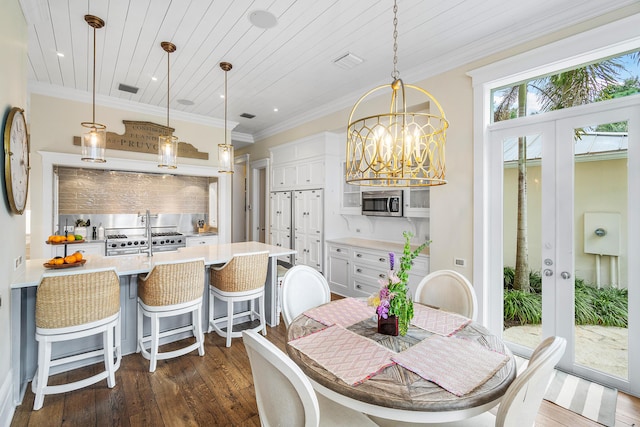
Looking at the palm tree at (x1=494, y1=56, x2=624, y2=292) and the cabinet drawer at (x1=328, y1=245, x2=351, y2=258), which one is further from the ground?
the palm tree at (x1=494, y1=56, x2=624, y2=292)

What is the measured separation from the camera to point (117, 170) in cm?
472

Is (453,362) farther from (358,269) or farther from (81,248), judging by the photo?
(81,248)

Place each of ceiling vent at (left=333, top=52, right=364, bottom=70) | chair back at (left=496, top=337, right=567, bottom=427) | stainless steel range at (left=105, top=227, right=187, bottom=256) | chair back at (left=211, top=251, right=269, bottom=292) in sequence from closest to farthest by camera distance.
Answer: chair back at (left=496, top=337, right=567, bottom=427), chair back at (left=211, top=251, right=269, bottom=292), ceiling vent at (left=333, top=52, right=364, bottom=70), stainless steel range at (left=105, top=227, right=187, bottom=256)

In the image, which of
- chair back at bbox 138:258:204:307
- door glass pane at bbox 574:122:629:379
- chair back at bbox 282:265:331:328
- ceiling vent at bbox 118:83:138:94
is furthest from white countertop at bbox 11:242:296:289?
door glass pane at bbox 574:122:629:379

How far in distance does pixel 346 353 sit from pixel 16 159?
2580 millimetres

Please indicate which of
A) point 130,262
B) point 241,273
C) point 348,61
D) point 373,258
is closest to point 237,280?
point 241,273

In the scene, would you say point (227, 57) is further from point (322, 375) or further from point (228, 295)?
point (322, 375)

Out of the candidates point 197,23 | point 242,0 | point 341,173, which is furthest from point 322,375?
point 341,173

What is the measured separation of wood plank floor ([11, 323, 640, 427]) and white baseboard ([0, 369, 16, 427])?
0.18 ft

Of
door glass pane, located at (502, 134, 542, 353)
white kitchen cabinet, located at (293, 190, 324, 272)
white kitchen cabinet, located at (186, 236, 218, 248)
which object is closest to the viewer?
door glass pane, located at (502, 134, 542, 353)

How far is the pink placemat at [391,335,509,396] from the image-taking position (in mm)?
1208

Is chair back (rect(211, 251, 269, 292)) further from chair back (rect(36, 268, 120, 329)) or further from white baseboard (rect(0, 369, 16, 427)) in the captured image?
white baseboard (rect(0, 369, 16, 427))

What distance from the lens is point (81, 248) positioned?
4148 millimetres

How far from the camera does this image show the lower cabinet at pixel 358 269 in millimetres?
3920
